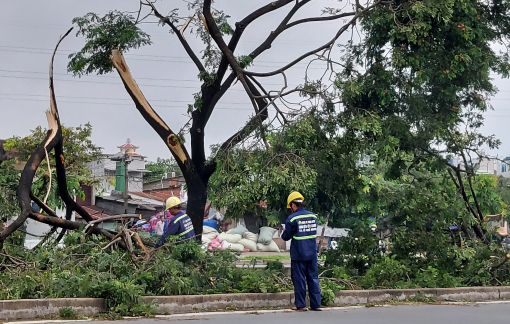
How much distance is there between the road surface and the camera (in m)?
7.13

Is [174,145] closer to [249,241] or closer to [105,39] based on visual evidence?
[105,39]

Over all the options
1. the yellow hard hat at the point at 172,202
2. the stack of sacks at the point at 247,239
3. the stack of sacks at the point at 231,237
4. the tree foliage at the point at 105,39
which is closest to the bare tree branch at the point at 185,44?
the tree foliage at the point at 105,39

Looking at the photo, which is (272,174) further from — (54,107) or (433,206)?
(54,107)

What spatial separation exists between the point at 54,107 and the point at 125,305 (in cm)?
535

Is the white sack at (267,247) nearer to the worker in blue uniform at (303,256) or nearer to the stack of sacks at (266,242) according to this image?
the stack of sacks at (266,242)

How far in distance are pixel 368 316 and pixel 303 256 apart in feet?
3.74

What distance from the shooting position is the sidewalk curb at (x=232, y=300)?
688 cm

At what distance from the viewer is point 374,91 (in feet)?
42.4

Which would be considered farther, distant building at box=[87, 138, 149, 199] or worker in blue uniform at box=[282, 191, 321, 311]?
distant building at box=[87, 138, 149, 199]

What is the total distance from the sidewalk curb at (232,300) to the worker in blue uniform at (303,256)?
17.8 inches

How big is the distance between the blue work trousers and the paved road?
245 mm

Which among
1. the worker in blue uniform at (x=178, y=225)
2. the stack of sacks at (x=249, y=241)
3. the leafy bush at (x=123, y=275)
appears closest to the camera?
the leafy bush at (x=123, y=275)

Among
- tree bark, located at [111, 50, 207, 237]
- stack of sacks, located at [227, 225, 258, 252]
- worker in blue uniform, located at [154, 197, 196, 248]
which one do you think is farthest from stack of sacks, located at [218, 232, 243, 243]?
worker in blue uniform, located at [154, 197, 196, 248]

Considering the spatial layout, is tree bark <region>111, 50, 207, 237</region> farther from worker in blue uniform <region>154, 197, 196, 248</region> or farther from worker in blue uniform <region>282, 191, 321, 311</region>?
worker in blue uniform <region>282, 191, 321, 311</region>
